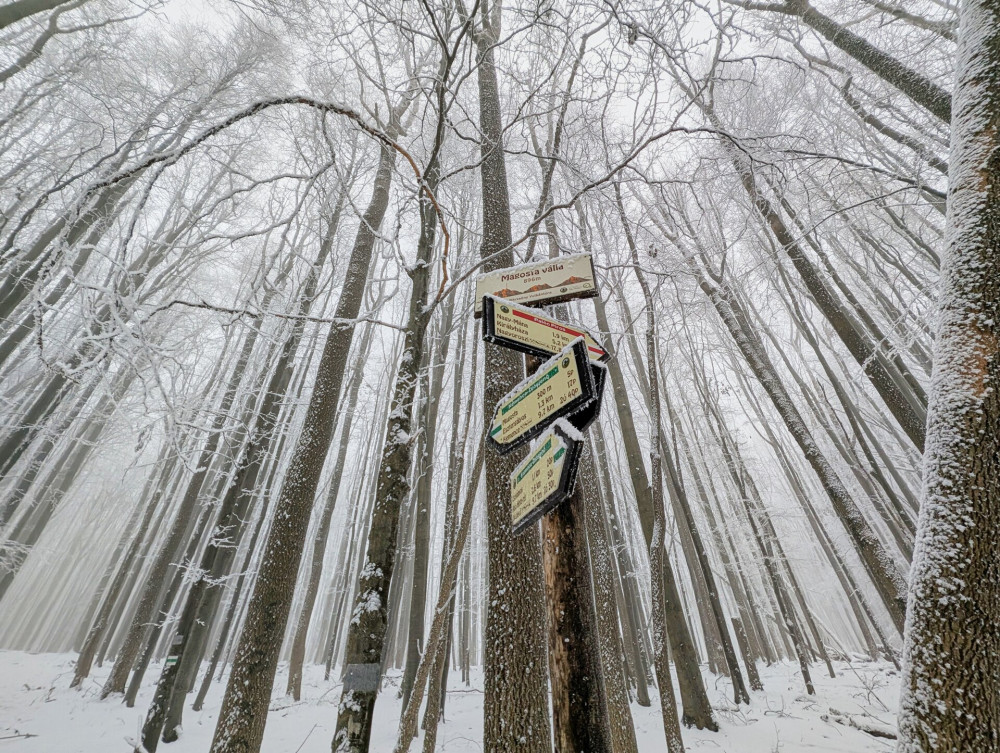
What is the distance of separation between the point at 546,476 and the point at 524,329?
2.63 ft

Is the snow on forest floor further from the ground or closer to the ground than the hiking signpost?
closer to the ground

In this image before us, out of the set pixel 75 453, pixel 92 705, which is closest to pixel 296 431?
pixel 92 705

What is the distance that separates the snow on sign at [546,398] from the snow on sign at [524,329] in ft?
0.81

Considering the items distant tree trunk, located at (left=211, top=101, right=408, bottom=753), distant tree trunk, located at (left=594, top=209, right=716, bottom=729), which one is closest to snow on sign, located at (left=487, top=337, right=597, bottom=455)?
distant tree trunk, located at (left=211, top=101, right=408, bottom=753)

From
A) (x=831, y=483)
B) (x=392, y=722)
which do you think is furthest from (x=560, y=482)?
(x=392, y=722)

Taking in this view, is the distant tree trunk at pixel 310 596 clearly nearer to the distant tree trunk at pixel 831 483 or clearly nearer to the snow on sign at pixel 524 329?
the distant tree trunk at pixel 831 483

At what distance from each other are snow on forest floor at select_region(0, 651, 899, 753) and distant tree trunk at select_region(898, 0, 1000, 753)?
14.0 ft

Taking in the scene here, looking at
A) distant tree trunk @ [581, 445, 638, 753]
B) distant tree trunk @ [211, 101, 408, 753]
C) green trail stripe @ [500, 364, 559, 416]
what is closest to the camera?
green trail stripe @ [500, 364, 559, 416]

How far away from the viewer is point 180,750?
6.65m

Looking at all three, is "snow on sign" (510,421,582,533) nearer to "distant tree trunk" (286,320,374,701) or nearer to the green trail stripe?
the green trail stripe

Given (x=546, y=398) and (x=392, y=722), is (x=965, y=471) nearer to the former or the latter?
(x=546, y=398)

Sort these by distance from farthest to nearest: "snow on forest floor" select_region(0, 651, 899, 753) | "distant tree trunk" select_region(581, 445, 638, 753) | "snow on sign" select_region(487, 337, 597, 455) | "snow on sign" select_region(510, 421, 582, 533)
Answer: "snow on forest floor" select_region(0, 651, 899, 753), "distant tree trunk" select_region(581, 445, 638, 753), "snow on sign" select_region(487, 337, 597, 455), "snow on sign" select_region(510, 421, 582, 533)

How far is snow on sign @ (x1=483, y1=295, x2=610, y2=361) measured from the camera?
2.03 meters

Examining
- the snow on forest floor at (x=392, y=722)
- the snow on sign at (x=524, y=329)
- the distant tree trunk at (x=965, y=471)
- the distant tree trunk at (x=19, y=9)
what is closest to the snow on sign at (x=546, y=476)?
the snow on sign at (x=524, y=329)
